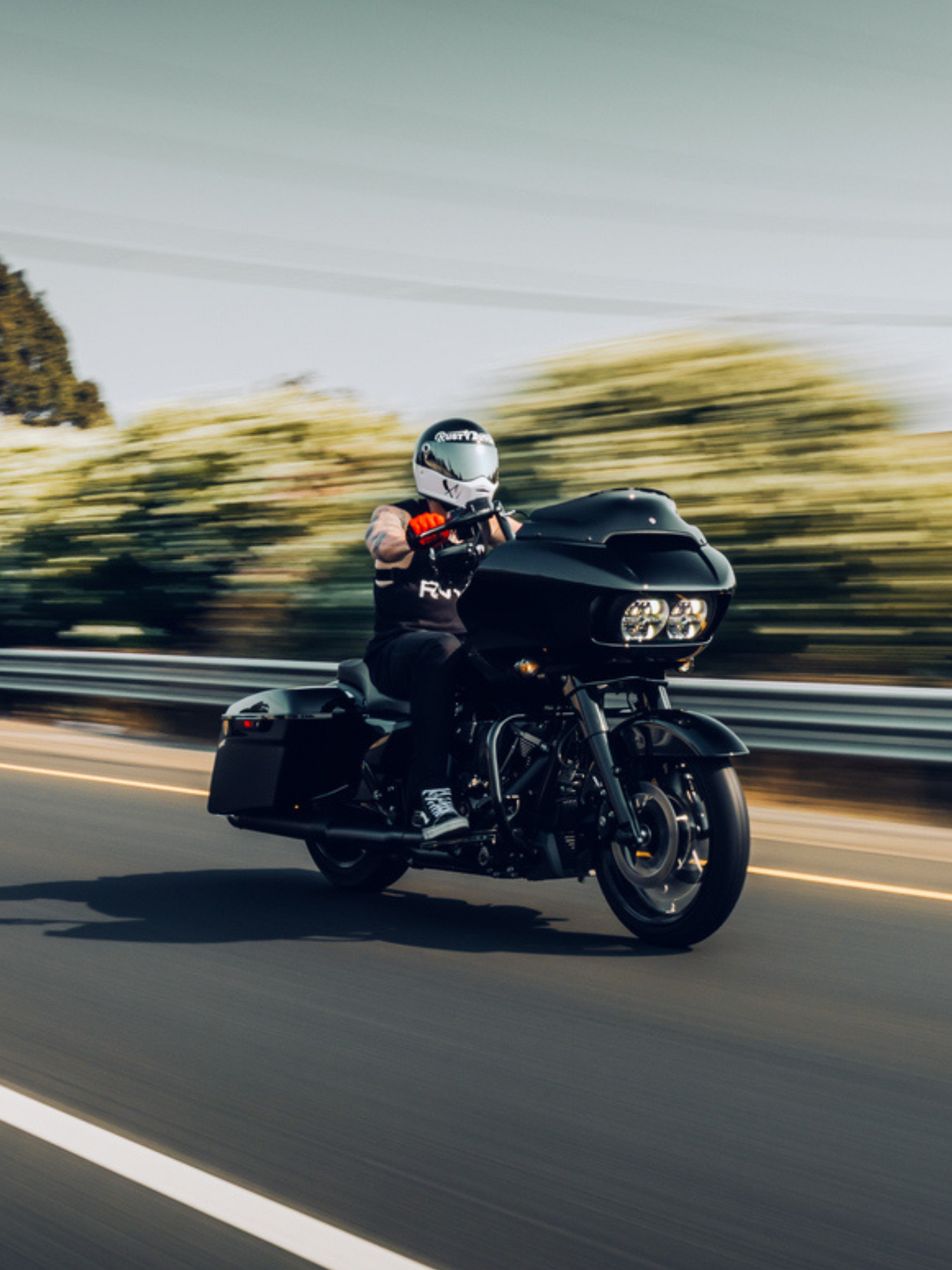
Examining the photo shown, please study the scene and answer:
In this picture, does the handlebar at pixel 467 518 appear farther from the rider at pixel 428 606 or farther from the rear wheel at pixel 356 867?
the rear wheel at pixel 356 867

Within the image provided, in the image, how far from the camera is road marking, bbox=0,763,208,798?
10422 millimetres

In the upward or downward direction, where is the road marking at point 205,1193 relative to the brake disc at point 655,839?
downward

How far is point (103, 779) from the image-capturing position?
11078 mm

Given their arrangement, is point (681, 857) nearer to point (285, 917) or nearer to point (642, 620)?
point (642, 620)

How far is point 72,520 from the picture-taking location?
16.9 meters

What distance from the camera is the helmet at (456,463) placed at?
6.25 meters

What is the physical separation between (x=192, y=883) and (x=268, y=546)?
771cm

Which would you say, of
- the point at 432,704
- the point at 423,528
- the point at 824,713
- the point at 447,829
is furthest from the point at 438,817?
the point at 824,713

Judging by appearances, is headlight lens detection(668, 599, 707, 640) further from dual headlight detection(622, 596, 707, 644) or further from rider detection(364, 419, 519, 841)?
rider detection(364, 419, 519, 841)

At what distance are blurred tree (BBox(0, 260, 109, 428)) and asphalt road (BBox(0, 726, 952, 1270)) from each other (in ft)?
129

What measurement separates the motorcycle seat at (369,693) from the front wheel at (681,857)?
107cm

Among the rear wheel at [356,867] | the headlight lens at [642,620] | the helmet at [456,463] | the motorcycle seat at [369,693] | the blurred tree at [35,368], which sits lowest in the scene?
the rear wheel at [356,867]

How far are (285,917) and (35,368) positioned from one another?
41140 mm

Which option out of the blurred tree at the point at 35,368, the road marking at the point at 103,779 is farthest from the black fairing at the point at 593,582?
the blurred tree at the point at 35,368
